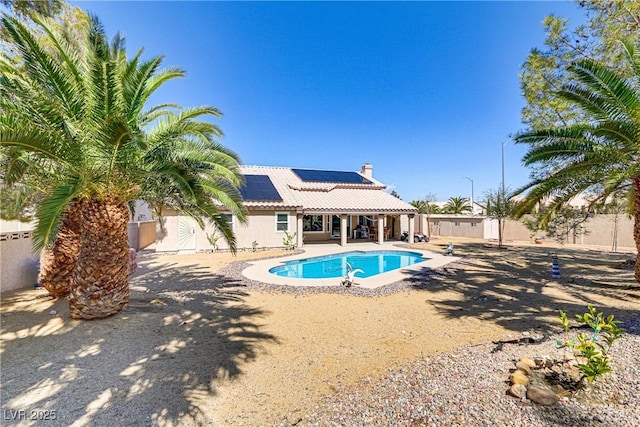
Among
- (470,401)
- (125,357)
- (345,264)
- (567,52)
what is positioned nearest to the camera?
(470,401)

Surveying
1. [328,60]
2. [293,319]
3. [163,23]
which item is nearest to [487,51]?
[328,60]

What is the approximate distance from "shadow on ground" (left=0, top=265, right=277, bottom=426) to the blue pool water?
5626 millimetres

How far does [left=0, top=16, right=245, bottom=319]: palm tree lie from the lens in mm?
5500

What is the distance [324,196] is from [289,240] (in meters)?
5.76

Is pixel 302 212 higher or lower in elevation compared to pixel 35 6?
lower

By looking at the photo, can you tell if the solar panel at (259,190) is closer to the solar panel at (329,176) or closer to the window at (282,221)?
the window at (282,221)

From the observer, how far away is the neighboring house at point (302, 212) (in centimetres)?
1852

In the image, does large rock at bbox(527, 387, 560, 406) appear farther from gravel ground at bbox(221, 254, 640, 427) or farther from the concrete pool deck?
the concrete pool deck

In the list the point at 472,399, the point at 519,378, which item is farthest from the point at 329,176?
the point at 472,399

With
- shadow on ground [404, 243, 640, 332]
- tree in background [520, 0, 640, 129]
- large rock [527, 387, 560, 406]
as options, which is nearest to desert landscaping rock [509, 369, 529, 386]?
large rock [527, 387, 560, 406]

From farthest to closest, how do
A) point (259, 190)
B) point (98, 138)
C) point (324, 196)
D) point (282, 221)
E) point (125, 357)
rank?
1. point (324, 196)
2. point (259, 190)
3. point (282, 221)
4. point (98, 138)
5. point (125, 357)

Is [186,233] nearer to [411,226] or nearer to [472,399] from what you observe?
[411,226]

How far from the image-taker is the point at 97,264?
20.9 feet

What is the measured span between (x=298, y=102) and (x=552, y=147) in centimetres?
2101
